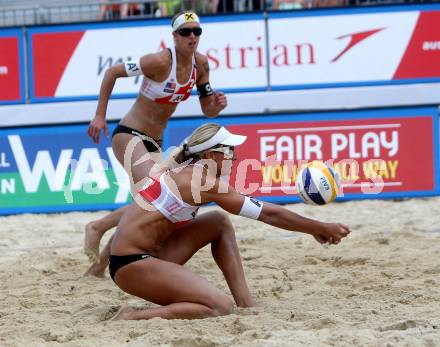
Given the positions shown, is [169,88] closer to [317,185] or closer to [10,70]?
[317,185]

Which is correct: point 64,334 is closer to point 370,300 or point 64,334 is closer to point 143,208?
point 143,208

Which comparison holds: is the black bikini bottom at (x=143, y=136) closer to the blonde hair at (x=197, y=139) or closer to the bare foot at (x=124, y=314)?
the blonde hair at (x=197, y=139)

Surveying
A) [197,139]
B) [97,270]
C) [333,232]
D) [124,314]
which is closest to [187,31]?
[197,139]

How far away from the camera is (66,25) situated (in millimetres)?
10109

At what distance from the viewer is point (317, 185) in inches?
191

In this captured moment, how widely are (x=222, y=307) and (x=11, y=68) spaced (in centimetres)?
629

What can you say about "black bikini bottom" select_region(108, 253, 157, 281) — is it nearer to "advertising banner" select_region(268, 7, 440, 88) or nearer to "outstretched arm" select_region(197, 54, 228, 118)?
"outstretched arm" select_region(197, 54, 228, 118)

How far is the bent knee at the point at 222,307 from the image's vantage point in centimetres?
461

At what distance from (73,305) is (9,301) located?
46cm

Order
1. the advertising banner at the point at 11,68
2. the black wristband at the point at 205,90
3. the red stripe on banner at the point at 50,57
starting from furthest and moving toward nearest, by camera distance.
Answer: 1. the red stripe on banner at the point at 50,57
2. the advertising banner at the point at 11,68
3. the black wristband at the point at 205,90

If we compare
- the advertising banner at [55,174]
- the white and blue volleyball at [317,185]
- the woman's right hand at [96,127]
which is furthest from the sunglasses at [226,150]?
the advertising banner at [55,174]

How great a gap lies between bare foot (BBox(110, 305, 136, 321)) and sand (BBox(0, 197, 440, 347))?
82 millimetres

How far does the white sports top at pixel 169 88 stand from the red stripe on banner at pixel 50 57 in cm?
431

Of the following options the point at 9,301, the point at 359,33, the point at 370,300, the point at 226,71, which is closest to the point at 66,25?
the point at 226,71
